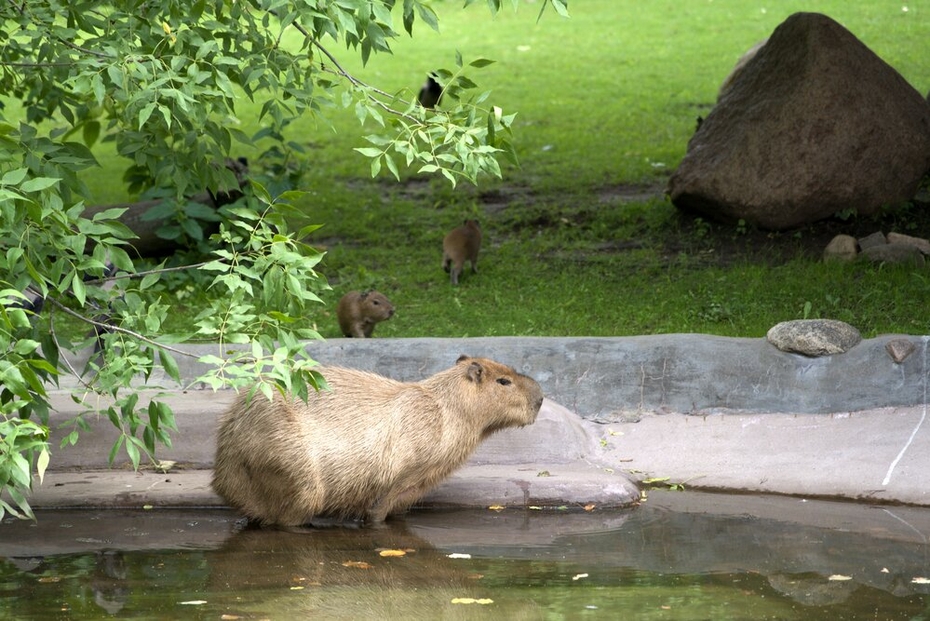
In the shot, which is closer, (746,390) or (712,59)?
(746,390)

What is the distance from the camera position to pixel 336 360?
720 centimetres

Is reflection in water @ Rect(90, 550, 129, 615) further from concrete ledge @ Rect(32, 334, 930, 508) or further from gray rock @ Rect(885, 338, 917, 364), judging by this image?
gray rock @ Rect(885, 338, 917, 364)

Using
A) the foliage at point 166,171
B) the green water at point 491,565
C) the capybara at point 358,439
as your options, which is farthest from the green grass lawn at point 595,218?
the green water at point 491,565

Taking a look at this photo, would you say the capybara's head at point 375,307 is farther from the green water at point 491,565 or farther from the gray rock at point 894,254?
the gray rock at point 894,254

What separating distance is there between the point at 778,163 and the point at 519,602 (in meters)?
6.57

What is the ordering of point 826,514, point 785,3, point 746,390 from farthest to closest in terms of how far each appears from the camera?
point 785,3 < point 746,390 < point 826,514

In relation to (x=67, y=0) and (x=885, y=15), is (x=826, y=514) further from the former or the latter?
(x=885, y=15)

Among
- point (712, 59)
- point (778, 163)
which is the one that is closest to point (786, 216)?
point (778, 163)

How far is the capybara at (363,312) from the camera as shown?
8.39m

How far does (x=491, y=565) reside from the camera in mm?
5137

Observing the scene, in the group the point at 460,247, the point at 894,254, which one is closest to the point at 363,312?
the point at 460,247

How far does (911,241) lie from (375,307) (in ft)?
14.9

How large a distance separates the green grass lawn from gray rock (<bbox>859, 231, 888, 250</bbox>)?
15.3 inches

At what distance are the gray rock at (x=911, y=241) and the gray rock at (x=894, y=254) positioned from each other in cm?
Answer: 13
